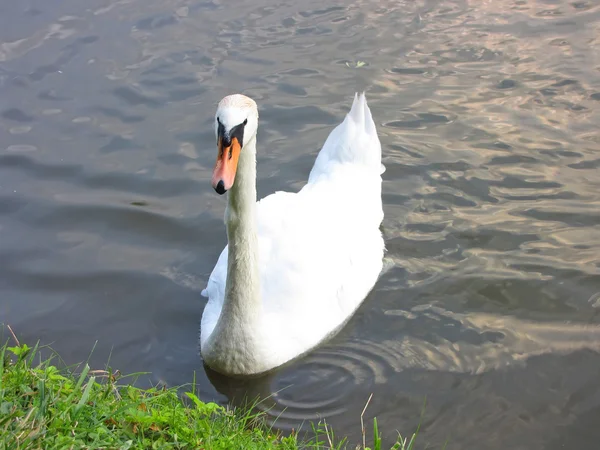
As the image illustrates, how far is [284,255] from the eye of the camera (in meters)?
5.78

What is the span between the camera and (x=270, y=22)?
33.1 feet

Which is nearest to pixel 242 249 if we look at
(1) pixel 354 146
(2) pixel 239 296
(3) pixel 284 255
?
(2) pixel 239 296

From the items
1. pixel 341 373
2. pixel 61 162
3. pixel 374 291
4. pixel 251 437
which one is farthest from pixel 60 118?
pixel 251 437

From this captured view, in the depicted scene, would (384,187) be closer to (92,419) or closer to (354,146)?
(354,146)

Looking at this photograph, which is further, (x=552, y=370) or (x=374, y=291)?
(x=374, y=291)

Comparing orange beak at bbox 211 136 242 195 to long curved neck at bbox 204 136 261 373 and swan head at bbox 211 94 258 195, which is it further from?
long curved neck at bbox 204 136 261 373

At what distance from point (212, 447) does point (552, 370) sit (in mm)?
2836

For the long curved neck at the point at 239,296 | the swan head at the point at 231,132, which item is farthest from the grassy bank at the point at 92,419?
the long curved neck at the point at 239,296

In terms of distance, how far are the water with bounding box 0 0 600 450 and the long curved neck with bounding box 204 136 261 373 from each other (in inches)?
9.1

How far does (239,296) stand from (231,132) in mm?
1284

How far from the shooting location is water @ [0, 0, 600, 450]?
17.6ft

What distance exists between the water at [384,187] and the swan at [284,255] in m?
0.21

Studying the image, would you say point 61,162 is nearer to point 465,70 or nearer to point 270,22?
point 270,22

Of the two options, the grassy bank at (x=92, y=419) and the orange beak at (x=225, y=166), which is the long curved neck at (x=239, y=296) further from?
the grassy bank at (x=92, y=419)
